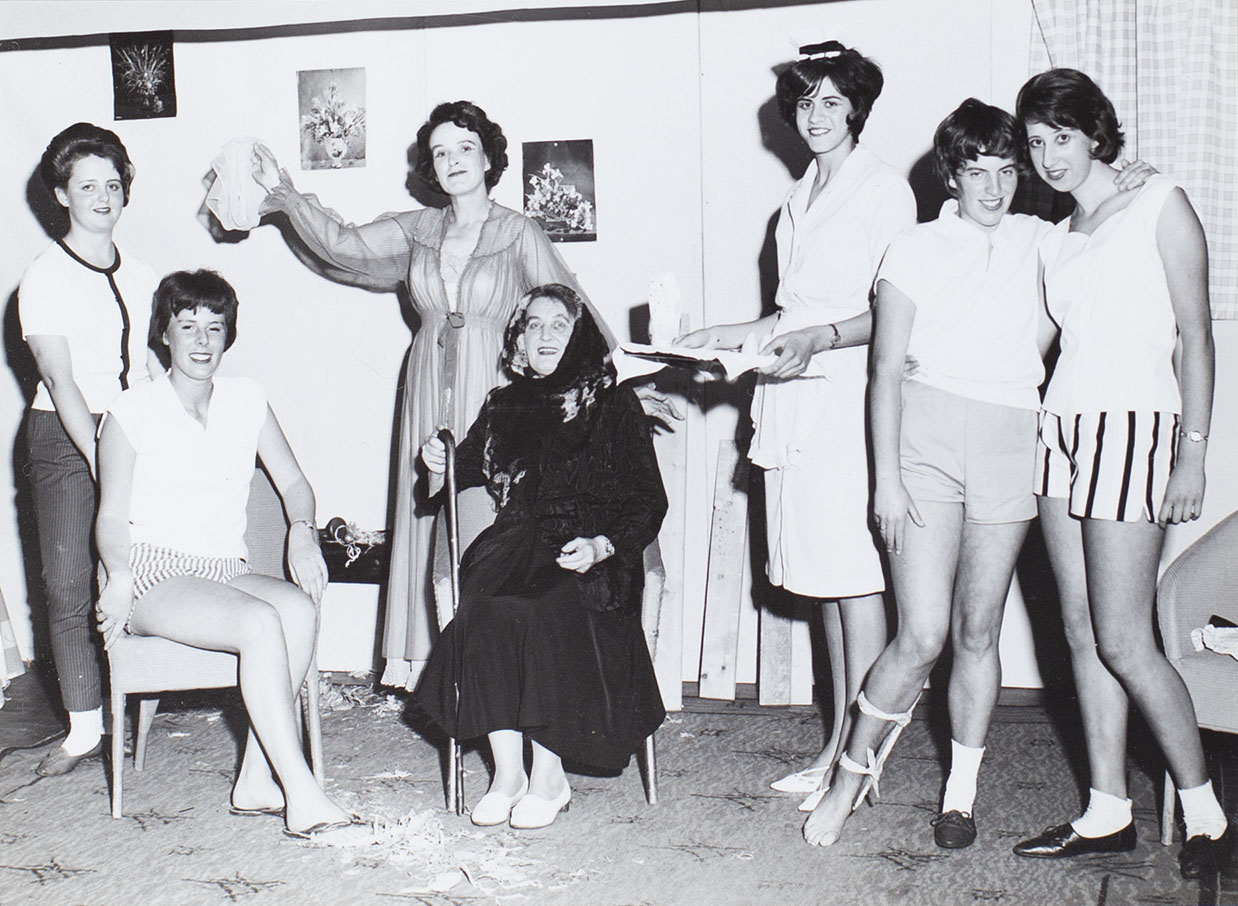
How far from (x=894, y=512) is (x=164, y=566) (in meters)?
1.76

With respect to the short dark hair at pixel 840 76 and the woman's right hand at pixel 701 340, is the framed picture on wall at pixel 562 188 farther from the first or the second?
the short dark hair at pixel 840 76

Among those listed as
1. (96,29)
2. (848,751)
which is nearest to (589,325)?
(848,751)

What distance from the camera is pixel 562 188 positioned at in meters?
3.86

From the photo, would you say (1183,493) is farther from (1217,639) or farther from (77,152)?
(77,152)

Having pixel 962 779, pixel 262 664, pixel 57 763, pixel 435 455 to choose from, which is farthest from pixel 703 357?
pixel 57 763

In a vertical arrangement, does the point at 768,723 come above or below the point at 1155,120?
below

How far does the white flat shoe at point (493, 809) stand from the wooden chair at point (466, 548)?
0.12m

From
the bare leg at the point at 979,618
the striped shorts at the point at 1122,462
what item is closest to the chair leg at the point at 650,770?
the bare leg at the point at 979,618

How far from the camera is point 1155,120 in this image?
3201mm

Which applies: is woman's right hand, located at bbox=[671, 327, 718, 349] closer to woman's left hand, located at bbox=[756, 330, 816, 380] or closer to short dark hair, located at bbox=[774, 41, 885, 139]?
woman's left hand, located at bbox=[756, 330, 816, 380]

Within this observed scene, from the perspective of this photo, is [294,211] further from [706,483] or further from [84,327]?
[706,483]

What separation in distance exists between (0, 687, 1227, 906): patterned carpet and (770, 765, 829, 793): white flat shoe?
2.0 inches

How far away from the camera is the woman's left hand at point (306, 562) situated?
298cm

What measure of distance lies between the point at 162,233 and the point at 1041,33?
2969 mm
